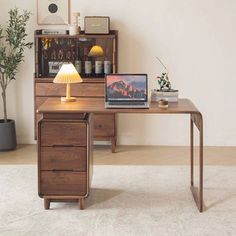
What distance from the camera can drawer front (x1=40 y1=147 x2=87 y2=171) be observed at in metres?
3.79

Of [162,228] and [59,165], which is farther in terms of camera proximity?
[59,165]

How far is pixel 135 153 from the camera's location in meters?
5.71

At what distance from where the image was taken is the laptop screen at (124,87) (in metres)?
4.00

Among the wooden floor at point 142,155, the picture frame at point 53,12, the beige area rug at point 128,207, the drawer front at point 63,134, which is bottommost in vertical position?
the beige area rug at point 128,207

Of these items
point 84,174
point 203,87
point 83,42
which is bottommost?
point 84,174

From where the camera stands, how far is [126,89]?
4.01m

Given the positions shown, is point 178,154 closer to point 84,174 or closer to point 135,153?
point 135,153

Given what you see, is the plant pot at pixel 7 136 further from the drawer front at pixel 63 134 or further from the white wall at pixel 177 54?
the drawer front at pixel 63 134

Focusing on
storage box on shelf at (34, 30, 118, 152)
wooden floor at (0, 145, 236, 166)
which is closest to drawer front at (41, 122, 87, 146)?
wooden floor at (0, 145, 236, 166)

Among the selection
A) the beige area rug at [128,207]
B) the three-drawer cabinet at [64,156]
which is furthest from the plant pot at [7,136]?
the three-drawer cabinet at [64,156]

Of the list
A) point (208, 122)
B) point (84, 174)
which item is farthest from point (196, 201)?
point (208, 122)

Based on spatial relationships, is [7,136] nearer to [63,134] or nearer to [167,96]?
[63,134]

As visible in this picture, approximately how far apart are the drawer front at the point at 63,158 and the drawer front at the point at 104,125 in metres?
1.88

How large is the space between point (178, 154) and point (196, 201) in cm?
172
